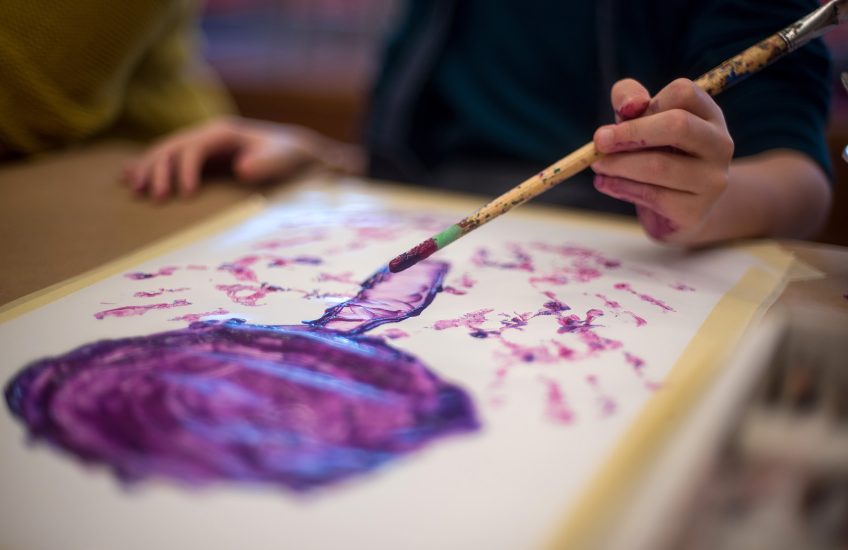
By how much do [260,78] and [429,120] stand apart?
94 cm

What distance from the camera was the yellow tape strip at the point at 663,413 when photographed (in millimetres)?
226

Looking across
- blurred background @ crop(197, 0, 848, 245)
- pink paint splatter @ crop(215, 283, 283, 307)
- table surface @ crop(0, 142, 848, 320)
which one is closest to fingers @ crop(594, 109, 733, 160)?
table surface @ crop(0, 142, 848, 320)

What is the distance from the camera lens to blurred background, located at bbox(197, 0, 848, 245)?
4.79ft

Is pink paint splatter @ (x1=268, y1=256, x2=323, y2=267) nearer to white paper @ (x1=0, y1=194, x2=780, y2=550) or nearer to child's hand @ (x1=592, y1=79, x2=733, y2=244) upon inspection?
white paper @ (x1=0, y1=194, x2=780, y2=550)

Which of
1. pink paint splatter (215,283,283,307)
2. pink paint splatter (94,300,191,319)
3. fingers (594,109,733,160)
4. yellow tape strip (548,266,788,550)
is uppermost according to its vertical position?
fingers (594,109,733,160)

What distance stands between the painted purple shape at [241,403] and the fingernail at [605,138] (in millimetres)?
169

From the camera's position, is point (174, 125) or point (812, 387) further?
point (174, 125)

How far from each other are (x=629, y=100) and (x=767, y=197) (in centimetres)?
17

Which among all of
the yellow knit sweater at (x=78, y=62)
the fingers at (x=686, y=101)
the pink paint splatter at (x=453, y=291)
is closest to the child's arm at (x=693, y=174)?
the fingers at (x=686, y=101)

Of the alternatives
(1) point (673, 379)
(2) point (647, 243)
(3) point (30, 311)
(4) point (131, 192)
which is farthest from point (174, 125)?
(1) point (673, 379)

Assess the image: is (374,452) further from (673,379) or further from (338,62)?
(338,62)

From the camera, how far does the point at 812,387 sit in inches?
12.3

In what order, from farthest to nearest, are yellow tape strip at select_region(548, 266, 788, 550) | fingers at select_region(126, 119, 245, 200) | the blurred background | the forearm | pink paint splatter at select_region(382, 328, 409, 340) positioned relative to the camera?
the blurred background
fingers at select_region(126, 119, 245, 200)
the forearm
pink paint splatter at select_region(382, 328, 409, 340)
yellow tape strip at select_region(548, 266, 788, 550)

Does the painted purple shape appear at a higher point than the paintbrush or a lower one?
lower
